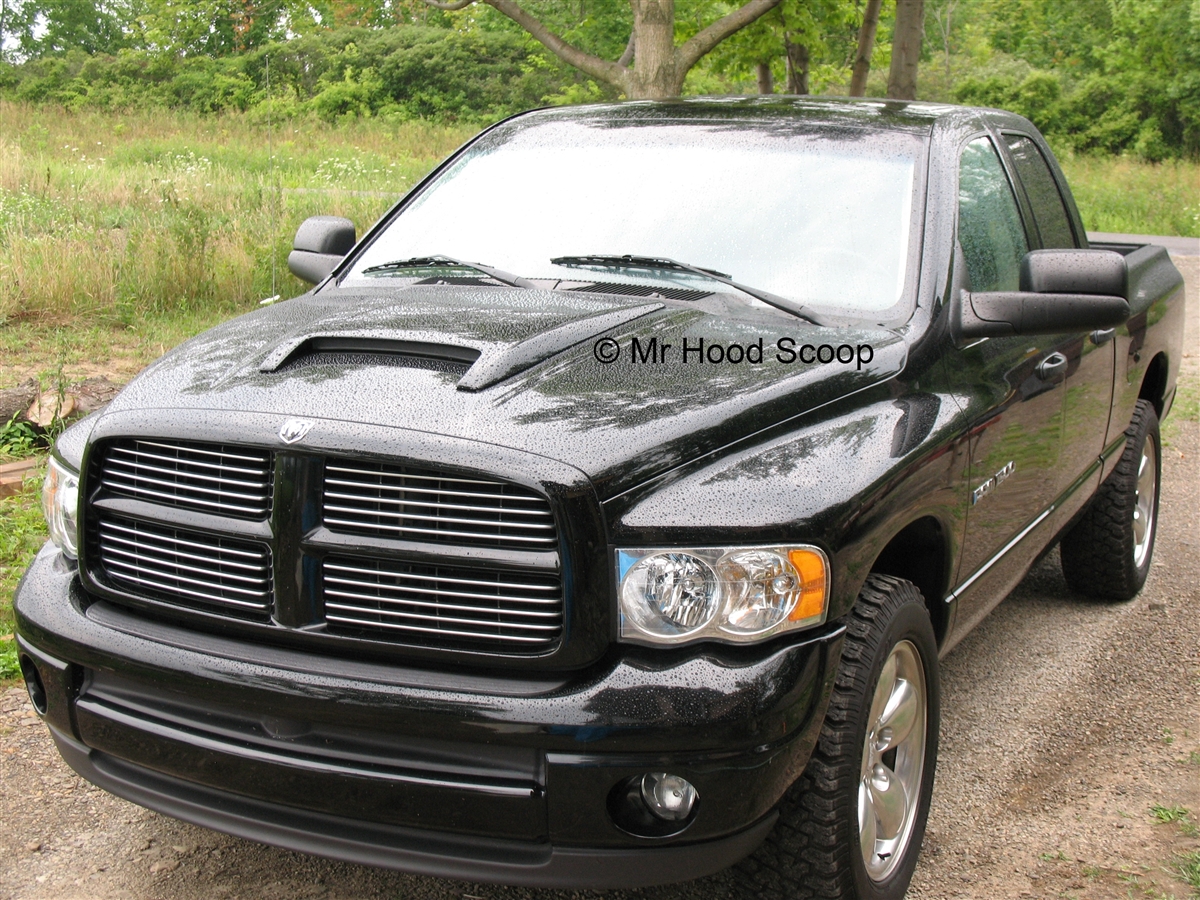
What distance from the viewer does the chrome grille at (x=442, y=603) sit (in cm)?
224

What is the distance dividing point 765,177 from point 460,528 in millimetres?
1740

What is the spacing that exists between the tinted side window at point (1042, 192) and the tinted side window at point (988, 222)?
0.23 m

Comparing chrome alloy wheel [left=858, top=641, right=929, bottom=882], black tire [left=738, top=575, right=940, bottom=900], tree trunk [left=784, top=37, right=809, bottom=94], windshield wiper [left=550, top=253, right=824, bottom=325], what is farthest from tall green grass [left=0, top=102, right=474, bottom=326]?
black tire [left=738, top=575, right=940, bottom=900]

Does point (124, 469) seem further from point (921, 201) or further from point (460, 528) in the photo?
point (921, 201)

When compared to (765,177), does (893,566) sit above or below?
below

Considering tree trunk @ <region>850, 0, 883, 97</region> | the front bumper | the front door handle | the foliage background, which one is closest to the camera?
the front bumper

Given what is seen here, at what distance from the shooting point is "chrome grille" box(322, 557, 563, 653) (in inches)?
88.1

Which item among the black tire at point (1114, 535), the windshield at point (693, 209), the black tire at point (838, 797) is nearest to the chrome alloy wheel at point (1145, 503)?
the black tire at point (1114, 535)

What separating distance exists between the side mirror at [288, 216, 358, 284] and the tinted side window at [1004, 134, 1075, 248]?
2296 mm

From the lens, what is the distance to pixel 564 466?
221 centimetres

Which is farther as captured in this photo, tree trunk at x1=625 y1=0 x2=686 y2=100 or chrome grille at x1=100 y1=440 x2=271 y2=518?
tree trunk at x1=625 y1=0 x2=686 y2=100

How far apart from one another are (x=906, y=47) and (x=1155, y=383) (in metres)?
9.74

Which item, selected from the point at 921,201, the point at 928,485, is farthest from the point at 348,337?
the point at 921,201

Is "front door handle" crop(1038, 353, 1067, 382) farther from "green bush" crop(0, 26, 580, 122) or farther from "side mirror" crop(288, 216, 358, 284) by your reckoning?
"green bush" crop(0, 26, 580, 122)
